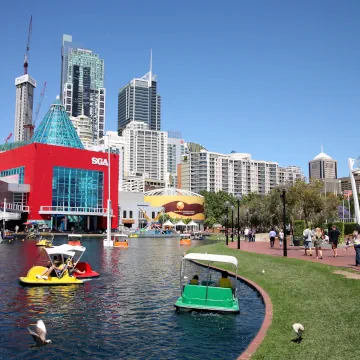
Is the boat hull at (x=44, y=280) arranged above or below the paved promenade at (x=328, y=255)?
below

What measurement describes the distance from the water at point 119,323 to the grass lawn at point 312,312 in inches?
39.4

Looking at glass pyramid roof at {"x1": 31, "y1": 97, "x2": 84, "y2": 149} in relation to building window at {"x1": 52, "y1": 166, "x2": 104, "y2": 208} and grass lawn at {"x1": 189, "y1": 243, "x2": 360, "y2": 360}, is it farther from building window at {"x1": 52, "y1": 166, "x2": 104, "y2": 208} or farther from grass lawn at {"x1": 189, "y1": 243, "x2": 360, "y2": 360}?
grass lawn at {"x1": 189, "y1": 243, "x2": 360, "y2": 360}

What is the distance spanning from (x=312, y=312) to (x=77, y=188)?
98.0 m

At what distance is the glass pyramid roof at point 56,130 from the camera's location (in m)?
119

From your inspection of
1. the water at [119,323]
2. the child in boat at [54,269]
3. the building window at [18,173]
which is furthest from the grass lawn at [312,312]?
the building window at [18,173]

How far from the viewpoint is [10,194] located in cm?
9875

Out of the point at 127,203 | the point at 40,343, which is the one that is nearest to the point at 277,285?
the point at 40,343

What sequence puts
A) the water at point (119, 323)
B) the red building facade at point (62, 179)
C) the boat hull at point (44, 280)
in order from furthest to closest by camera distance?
the red building facade at point (62, 179) < the boat hull at point (44, 280) < the water at point (119, 323)

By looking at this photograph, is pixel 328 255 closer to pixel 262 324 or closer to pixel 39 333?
pixel 262 324

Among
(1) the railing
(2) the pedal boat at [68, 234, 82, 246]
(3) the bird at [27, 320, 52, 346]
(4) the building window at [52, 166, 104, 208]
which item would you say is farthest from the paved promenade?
(4) the building window at [52, 166, 104, 208]

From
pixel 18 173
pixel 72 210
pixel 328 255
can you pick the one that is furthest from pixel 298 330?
pixel 18 173

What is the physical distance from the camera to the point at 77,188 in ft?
352

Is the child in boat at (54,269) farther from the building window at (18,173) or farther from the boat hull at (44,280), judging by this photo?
the building window at (18,173)

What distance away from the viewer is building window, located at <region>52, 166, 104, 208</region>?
103500mm
